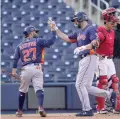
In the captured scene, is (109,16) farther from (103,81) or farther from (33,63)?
(33,63)

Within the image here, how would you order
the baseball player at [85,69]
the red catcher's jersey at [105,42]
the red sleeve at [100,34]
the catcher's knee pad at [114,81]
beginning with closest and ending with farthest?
the baseball player at [85,69] → the red sleeve at [100,34] → the red catcher's jersey at [105,42] → the catcher's knee pad at [114,81]

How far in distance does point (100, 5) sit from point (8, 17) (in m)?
2.63

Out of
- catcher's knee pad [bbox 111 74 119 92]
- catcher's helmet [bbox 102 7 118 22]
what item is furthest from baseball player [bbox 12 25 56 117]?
catcher's knee pad [bbox 111 74 119 92]

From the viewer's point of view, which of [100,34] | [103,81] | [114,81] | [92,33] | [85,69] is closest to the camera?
[92,33]

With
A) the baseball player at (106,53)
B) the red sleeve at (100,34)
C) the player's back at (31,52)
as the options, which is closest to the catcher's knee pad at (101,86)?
the baseball player at (106,53)

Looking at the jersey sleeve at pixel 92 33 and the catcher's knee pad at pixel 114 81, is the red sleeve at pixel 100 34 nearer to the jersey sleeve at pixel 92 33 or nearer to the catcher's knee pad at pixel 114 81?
the jersey sleeve at pixel 92 33

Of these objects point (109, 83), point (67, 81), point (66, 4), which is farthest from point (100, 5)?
point (109, 83)

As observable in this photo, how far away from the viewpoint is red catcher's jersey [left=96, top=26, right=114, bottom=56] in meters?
8.12

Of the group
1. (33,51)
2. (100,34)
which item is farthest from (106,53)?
(33,51)

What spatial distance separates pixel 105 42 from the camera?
8172 mm

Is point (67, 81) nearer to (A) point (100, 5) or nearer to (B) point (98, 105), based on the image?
(B) point (98, 105)

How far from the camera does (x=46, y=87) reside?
1088 cm

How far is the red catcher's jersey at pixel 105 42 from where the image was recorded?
812 centimetres

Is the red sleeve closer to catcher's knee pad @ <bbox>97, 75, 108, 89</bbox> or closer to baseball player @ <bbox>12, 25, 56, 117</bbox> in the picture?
catcher's knee pad @ <bbox>97, 75, 108, 89</bbox>
